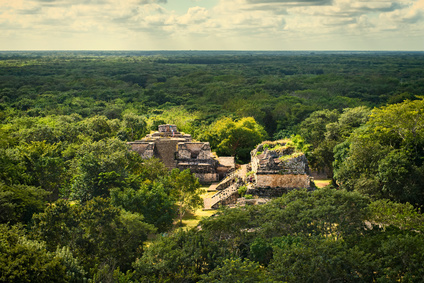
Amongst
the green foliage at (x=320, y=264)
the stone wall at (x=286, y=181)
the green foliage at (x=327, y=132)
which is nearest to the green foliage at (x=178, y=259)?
the green foliage at (x=320, y=264)

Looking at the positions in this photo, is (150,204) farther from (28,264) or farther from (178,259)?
(28,264)

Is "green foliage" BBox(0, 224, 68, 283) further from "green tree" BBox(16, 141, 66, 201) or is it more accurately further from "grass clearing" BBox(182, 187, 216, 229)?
"green tree" BBox(16, 141, 66, 201)

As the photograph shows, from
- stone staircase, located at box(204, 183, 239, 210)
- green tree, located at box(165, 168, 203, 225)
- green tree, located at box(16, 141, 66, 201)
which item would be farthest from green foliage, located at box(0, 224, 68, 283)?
stone staircase, located at box(204, 183, 239, 210)

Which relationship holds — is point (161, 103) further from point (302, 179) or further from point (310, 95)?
point (302, 179)

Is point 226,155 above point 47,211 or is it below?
below

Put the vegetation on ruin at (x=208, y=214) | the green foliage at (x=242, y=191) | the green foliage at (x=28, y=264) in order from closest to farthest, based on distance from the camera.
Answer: the green foliage at (x=28, y=264)
the vegetation on ruin at (x=208, y=214)
the green foliage at (x=242, y=191)

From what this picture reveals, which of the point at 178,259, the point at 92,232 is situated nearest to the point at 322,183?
the point at 178,259

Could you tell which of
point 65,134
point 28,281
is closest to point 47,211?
point 28,281

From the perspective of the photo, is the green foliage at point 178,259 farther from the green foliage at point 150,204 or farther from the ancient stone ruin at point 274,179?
the ancient stone ruin at point 274,179
